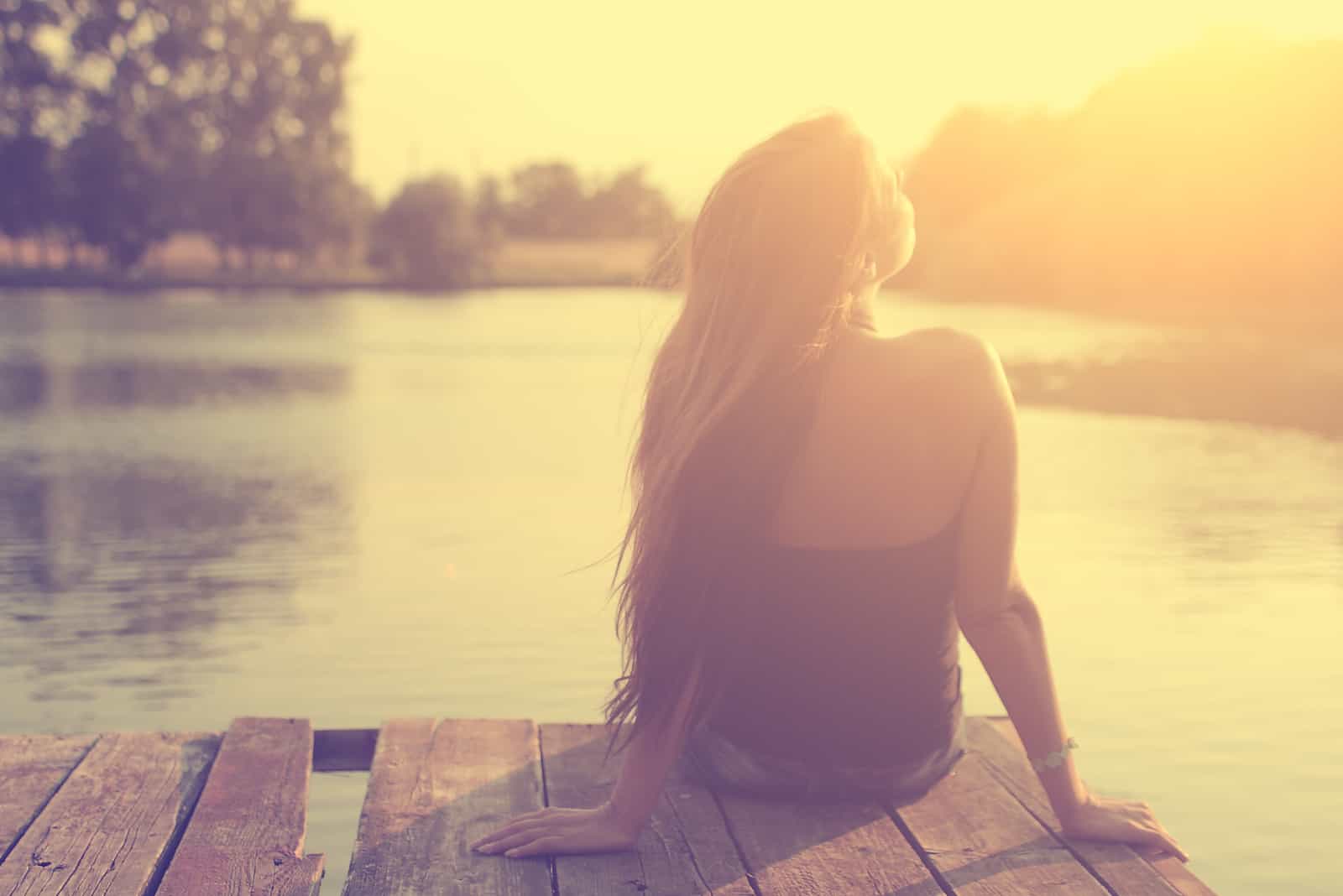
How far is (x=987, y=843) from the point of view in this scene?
9.44 ft

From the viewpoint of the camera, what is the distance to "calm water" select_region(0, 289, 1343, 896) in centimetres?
510

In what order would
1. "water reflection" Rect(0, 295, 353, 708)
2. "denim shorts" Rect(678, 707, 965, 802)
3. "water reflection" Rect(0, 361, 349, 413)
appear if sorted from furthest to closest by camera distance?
"water reflection" Rect(0, 361, 349, 413) → "water reflection" Rect(0, 295, 353, 708) → "denim shorts" Rect(678, 707, 965, 802)

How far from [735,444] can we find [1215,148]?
40890 mm

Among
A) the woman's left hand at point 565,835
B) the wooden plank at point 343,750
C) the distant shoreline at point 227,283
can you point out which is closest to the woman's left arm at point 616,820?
the woman's left hand at point 565,835

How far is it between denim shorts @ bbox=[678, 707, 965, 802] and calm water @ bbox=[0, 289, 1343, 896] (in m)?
0.84

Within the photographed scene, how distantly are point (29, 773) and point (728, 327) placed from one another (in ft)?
5.92

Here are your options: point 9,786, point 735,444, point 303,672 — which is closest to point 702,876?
point 735,444

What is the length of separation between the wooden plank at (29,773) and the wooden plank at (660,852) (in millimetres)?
1008

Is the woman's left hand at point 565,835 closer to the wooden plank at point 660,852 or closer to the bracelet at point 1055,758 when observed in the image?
the wooden plank at point 660,852

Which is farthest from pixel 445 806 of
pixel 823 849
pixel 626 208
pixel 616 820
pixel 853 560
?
pixel 626 208

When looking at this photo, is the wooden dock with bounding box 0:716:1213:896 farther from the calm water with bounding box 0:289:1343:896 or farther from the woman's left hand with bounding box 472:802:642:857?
the calm water with bounding box 0:289:1343:896

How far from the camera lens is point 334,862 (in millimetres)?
4016

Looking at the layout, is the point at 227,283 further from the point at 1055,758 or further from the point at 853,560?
the point at 1055,758

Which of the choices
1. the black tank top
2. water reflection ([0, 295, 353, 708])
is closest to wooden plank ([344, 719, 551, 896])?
the black tank top
